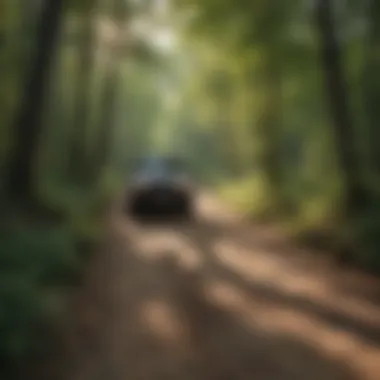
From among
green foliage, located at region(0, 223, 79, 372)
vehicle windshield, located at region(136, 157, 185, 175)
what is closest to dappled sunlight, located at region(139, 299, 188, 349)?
green foliage, located at region(0, 223, 79, 372)

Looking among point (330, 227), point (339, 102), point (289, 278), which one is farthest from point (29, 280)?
point (339, 102)

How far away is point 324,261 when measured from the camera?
13.6 meters

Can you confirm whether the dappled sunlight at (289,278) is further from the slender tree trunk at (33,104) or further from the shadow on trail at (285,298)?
the slender tree trunk at (33,104)

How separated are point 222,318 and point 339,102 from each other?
743 cm

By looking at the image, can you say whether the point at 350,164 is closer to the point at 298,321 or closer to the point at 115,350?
the point at 298,321

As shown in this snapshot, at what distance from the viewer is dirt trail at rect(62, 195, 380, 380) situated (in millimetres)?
7246

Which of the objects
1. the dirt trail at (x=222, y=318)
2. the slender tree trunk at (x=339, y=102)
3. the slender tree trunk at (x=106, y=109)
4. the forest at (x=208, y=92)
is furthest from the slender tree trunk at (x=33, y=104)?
the slender tree trunk at (x=106, y=109)

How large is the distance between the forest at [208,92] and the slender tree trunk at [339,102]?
30 millimetres

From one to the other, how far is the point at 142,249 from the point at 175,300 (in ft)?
18.1

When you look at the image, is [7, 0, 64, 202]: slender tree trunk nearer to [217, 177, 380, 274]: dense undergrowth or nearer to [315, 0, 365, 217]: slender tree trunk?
[315, 0, 365, 217]: slender tree trunk

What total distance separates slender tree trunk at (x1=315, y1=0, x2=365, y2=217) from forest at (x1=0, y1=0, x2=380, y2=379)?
0.03 meters

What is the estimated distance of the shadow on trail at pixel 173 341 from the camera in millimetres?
7098

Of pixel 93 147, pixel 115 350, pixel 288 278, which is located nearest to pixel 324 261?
pixel 288 278

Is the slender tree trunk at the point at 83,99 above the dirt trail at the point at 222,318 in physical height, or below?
above
